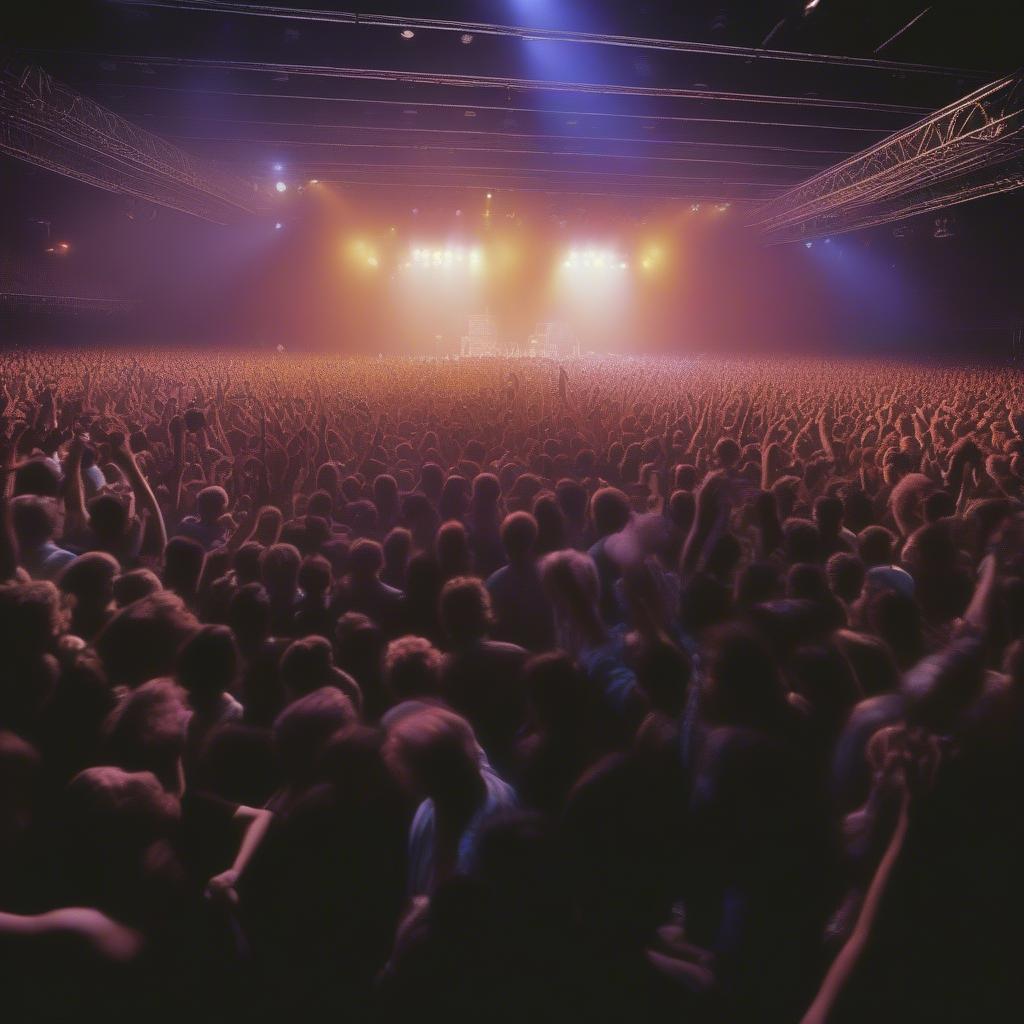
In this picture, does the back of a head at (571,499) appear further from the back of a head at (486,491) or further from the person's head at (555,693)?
the person's head at (555,693)

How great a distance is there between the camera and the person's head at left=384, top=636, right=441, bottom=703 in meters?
2.11

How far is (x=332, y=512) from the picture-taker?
182 inches

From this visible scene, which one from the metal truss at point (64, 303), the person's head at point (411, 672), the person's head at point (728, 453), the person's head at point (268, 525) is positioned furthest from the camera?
the metal truss at point (64, 303)

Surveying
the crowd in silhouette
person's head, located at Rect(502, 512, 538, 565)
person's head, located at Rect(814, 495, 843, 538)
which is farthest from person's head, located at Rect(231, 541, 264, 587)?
person's head, located at Rect(814, 495, 843, 538)

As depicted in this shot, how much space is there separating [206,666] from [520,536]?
162cm

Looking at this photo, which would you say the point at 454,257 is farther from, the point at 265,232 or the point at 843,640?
the point at 843,640

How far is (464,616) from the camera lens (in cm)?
237

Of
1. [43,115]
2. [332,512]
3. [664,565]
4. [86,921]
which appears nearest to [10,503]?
[332,512]

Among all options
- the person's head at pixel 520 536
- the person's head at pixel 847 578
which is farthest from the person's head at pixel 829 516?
the person's head at pixel 520 536

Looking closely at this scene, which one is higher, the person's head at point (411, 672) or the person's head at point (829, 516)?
the person's head at point (829, 516)

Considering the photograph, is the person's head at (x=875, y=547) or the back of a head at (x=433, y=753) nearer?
the back of a head at (x=433, y=753)

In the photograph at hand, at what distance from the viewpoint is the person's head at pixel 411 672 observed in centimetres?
211

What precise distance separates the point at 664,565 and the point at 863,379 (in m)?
15.5

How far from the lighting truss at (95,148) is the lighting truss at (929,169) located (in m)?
16.8
